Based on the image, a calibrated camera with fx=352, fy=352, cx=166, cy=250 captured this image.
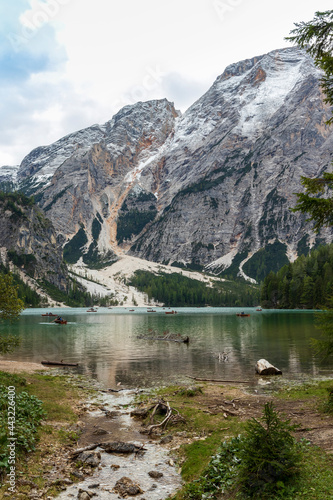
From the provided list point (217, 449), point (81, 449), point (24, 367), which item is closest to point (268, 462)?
point (217, 449)

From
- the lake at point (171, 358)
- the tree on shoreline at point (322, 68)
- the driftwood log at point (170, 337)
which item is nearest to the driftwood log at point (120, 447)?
the tree on shoreline at point (322, 68)

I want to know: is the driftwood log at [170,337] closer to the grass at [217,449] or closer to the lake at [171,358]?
the lake at [171,358]

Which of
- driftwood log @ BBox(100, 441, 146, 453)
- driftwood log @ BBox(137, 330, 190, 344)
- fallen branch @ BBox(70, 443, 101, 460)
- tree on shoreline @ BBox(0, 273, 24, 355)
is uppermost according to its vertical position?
tree on shoreline @ BBox(0, 273, 24, 355)

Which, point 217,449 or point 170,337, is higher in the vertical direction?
point 217,449

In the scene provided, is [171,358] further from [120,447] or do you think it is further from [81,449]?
[81,449]

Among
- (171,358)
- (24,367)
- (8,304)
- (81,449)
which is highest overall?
(8,304)

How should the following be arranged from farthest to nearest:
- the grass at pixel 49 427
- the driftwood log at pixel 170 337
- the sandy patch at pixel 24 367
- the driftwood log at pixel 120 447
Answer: the driftwood log at pixel 170 337, the sandy patch at pixel 24 367, the driftwood log at pixel 120 447, the grass at pixel 49 427

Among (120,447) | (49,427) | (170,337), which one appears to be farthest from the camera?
(170,337)

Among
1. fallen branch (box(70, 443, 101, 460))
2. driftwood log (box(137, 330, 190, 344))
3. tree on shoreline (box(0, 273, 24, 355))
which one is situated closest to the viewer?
fallen branch (box(70, 443, 101, 460))

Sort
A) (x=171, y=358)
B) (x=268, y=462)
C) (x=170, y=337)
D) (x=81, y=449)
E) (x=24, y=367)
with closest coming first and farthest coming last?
1. (x=268, y=462)
2. (x=81, y=449)
3. (x=24, y=367)
4. (x=171, y=358)
5. (x=170, y=337)

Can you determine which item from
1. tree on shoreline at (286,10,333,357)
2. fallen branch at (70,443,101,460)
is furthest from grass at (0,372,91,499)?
tree on shoreline at (286,10,333,357)

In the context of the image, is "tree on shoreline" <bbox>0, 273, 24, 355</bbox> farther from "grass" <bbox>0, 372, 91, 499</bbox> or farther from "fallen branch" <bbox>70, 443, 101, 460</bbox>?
"fallen branch" <bbox>70, 443, 101, 460</bbox>

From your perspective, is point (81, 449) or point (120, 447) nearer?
point (81, 449)

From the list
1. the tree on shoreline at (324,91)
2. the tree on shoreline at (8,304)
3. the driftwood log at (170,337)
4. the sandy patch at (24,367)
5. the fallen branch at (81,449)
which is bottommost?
the driftwood log at (170,337)
